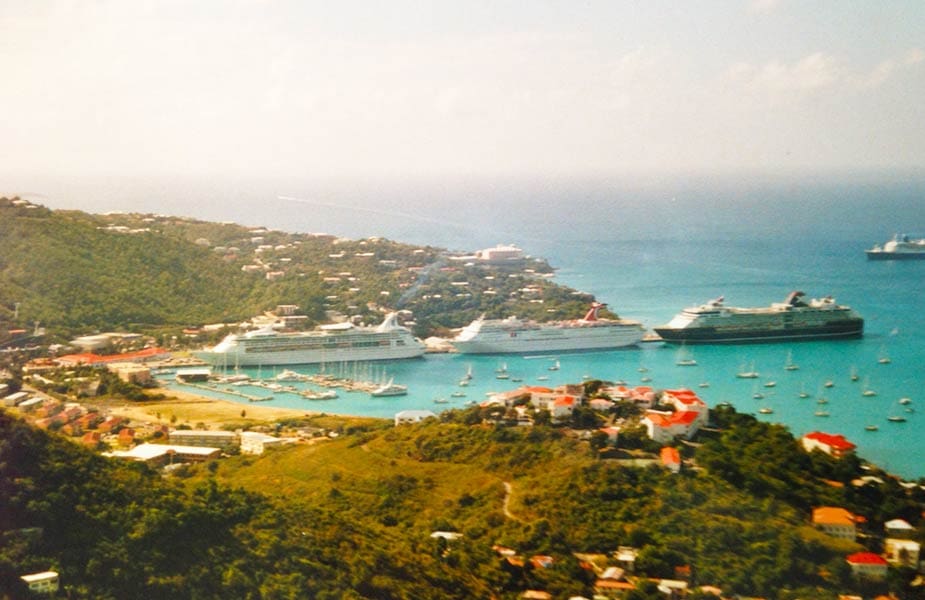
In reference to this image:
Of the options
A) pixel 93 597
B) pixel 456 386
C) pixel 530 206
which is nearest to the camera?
pixel 93 597

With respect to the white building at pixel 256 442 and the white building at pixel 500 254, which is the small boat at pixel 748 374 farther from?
the white building at pixel 256 442

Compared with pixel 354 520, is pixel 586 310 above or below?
above

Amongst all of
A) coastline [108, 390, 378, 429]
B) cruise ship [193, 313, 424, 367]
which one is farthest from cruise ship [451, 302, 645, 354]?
coastline [108, 390, 378, 429]

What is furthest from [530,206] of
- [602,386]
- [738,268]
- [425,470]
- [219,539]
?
[219,539]

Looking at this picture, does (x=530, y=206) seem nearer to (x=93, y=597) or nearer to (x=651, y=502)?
(x=651, y=502)

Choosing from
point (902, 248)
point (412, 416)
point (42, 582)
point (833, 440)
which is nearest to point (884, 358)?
point (902, 248)

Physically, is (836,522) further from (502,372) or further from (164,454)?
(502,372)

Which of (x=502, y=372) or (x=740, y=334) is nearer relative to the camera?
(x=502, y=372)
